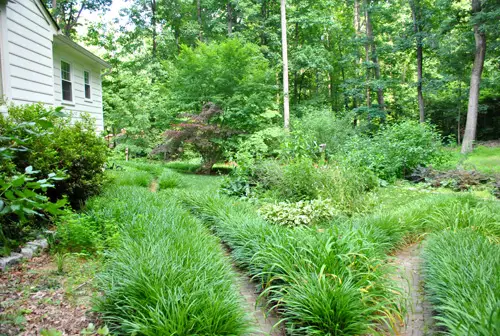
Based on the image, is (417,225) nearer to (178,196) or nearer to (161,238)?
(161,238)

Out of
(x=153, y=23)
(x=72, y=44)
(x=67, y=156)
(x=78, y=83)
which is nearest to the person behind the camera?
(x=67, y=156)

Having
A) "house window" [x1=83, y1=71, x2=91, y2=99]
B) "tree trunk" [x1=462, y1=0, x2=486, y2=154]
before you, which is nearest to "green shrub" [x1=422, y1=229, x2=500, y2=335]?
"house window" [x1=83, y1=71, x2=91, y2=99]

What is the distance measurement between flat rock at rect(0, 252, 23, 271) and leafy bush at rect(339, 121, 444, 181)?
6283 millimetres

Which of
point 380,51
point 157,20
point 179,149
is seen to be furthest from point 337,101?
point 179,149

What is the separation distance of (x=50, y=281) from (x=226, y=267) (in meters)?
1.50

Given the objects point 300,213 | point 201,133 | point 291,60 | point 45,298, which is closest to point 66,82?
point 201,133

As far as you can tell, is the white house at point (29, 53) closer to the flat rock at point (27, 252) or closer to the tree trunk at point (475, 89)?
the flat rock at point (27, 252)

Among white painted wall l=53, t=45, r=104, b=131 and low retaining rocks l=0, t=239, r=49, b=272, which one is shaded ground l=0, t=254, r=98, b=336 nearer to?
low retaining rocks l=0, t=239, r=49, b=272

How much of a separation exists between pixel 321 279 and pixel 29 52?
6428mm

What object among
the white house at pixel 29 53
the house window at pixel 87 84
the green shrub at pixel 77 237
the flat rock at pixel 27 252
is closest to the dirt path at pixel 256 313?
the green shrub at pixel 77 237

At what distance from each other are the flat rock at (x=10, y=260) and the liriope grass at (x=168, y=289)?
3.04ft

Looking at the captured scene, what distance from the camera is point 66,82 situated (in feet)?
29.9

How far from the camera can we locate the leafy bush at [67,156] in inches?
157

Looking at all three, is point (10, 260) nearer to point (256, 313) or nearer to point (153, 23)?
point (256, 313)
